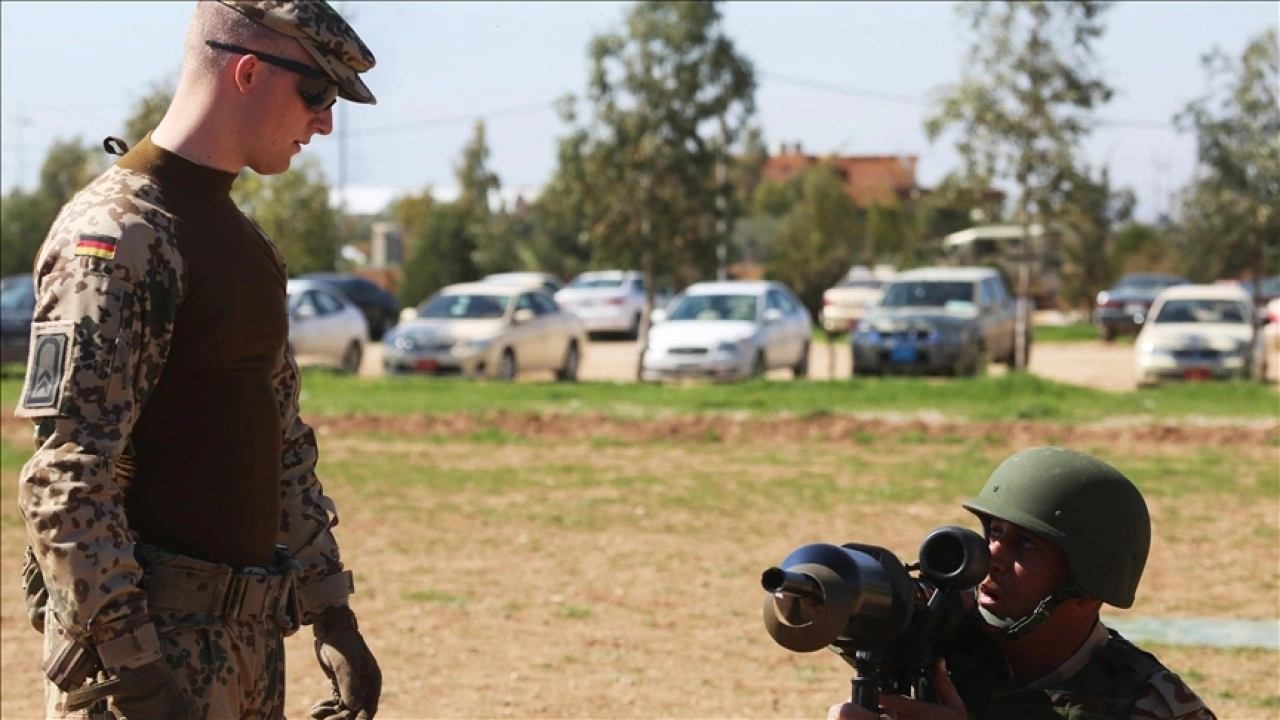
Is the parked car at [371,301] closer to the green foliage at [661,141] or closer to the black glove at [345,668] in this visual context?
the green foliage at [661,141]

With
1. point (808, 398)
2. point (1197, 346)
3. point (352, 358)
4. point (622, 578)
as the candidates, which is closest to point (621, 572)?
point (622, 578)

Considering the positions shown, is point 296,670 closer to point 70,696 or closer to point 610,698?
point 610,698

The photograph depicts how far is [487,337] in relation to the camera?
1002 inches

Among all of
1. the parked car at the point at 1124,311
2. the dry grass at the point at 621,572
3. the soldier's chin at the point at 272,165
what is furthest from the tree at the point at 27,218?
the parked car at the point at 1124,311

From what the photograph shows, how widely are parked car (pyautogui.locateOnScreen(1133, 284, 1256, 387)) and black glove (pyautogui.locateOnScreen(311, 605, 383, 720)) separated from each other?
2336 centimetres

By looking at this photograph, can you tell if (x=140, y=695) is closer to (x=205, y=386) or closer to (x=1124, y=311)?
(x=205, y=386)

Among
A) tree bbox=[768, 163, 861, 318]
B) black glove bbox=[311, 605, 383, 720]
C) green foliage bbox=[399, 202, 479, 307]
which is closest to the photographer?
black glove bbox=[311, 605, 383, 720]

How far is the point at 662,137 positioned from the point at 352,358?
7.50 m

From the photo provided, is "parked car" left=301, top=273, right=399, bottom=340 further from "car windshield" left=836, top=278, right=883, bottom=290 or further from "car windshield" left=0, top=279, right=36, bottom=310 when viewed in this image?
"car windshield" left=0, top=279, right=36, bottom=310

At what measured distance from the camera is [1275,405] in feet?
68.4

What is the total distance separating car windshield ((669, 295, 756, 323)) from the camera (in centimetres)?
2630

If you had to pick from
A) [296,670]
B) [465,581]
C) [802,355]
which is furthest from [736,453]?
[802,355]

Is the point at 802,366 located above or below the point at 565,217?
below

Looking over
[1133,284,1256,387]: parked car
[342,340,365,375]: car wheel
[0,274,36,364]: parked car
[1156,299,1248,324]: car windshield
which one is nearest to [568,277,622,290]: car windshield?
[342,340,365,375]: car wheel
